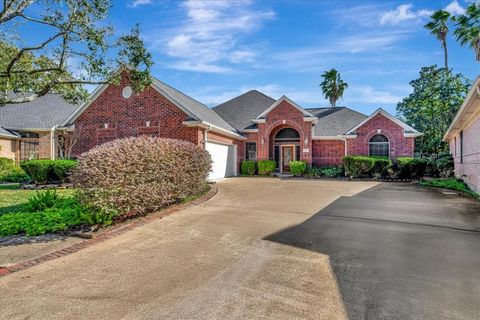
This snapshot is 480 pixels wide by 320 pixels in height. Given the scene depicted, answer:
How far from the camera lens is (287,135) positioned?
75.3 ft

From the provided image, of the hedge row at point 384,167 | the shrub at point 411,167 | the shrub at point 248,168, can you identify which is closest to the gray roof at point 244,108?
the shrub at point 248,168

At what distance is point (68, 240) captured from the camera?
5676 mm

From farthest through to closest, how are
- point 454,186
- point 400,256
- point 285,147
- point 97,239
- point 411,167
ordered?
point 285,147 < point 411,167 < point 454,186 < point 97,239 < point 400,256

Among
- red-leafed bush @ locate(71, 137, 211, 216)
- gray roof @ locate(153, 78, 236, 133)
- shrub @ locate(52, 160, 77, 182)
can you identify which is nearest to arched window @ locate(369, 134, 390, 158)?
gray roof @ locate(153, 78, 236, 133)

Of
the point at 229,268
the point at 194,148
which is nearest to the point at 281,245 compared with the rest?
the point at 229,268

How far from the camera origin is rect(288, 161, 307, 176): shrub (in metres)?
21.1

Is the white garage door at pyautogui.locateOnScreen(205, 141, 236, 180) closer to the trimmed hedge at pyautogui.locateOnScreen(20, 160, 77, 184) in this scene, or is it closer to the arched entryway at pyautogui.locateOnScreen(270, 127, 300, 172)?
the arched entryway at pyautogui.locateOnScreen(270, 127, 300, 172)

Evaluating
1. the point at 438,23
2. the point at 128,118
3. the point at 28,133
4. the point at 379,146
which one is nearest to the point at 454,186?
the point at 379,146

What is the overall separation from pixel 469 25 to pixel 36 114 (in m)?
27.8

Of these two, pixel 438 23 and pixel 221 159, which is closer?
pixel 221 159

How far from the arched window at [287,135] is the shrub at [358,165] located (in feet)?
14.4

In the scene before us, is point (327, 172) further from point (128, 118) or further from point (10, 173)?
point (10, 173)

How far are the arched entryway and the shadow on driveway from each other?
1424 centimetres

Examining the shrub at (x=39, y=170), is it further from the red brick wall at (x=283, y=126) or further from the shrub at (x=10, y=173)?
the red brick wall at (x=283, y=126)
